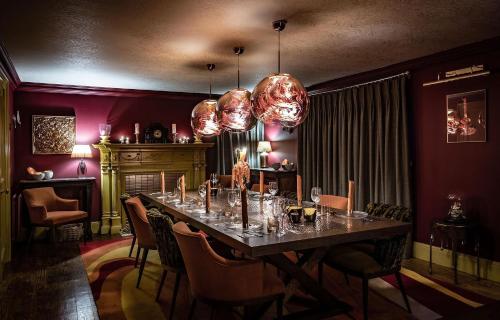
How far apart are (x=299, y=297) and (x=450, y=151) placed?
238cm

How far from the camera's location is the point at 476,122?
391cm

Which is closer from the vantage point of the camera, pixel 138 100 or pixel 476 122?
pixel 476 122

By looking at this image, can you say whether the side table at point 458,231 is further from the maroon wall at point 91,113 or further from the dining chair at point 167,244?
the maroon wall at point 91,113

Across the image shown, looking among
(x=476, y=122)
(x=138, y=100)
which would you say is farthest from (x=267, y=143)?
(x=476, y=122)

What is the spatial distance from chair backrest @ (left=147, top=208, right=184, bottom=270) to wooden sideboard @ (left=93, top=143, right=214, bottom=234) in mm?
3350

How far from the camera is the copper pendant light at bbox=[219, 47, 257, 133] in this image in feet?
11.4

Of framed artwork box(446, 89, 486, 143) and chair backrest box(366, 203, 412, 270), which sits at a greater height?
framed artwork box(446, 89, 486, 143)

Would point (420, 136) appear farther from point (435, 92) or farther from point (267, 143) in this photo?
point (267, 143)

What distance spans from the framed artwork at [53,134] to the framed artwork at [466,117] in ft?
17.4

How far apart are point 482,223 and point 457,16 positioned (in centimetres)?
214

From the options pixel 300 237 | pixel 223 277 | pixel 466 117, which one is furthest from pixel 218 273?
pixel 466 117

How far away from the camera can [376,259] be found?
2.92 meters

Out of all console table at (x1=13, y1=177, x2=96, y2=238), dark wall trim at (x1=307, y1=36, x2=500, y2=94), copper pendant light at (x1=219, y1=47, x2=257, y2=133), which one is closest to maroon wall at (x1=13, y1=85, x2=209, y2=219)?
console table at (x1=13, y1=177, x2=96, y2=238)

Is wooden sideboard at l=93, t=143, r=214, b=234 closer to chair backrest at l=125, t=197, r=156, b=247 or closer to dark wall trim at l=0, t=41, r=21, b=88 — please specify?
dark wall trim at l=0, t=41, r=21, b=88
